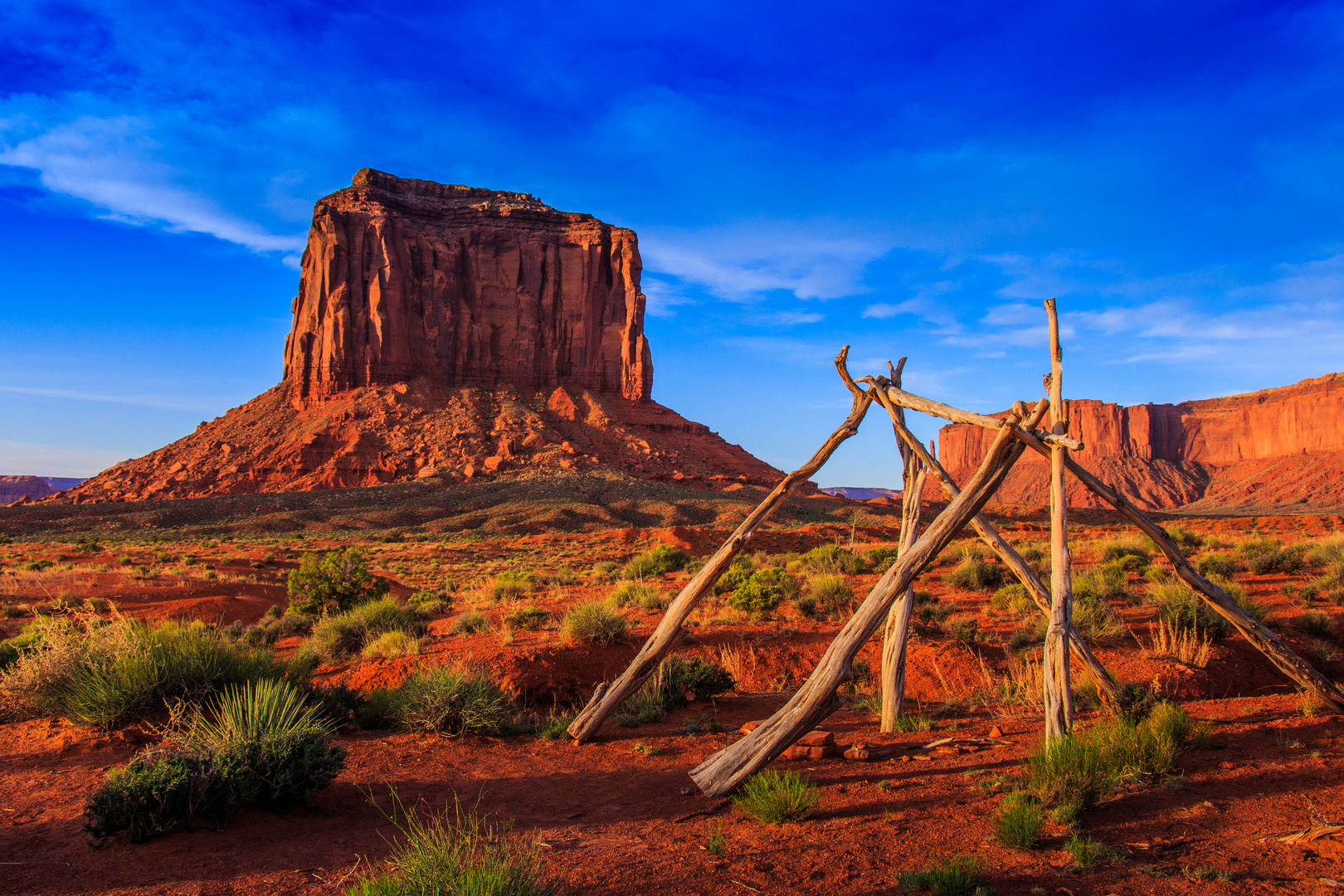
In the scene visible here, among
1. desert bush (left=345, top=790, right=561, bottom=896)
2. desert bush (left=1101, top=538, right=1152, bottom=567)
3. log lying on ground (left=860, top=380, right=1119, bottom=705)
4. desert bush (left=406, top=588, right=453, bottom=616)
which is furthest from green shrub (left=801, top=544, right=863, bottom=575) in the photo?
desert bush (left=345, top=790, right=561, bottom=896)

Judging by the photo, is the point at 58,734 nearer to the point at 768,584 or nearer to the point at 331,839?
the point at 331,839

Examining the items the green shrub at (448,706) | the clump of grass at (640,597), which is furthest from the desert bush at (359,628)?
the green shrub at (448,706)

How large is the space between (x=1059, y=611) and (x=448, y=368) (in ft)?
251

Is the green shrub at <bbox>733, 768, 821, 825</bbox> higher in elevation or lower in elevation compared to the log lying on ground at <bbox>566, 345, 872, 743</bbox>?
lower

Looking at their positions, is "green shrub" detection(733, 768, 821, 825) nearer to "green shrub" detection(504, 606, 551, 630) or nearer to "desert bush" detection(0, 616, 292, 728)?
"desert bush" detection(0, 616, 292, 728)

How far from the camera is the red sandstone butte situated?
6188cm

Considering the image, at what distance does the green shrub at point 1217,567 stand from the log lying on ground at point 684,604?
11374mm

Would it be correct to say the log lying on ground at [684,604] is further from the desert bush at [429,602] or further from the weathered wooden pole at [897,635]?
the desert bush at [429,602]

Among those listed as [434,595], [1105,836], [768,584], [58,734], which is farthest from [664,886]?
[434,595]

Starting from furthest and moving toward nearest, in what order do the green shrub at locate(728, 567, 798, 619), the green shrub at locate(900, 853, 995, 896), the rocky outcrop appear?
1. the rocky outcrop
2. the green shrub at locate(728, 567, 798, 619)
3. the green shrub at locate(900, 853, 995, 896)

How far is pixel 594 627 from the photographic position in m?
10.3

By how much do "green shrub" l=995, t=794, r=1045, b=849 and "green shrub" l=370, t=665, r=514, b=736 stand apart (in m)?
4.62

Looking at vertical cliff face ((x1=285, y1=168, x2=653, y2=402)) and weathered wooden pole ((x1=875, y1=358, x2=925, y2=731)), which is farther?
vertical cliff face ((x1=285, y1=168, x2=653, y2=402))

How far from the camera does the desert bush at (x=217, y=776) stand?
4398 millimetres
